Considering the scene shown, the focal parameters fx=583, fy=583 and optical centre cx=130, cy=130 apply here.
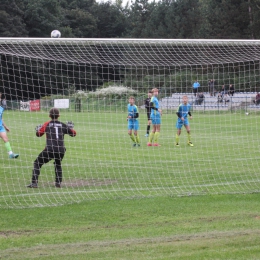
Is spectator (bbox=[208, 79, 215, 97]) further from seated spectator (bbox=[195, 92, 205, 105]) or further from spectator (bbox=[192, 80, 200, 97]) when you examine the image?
seated spectator (bbox=[195, 92, 205, 105])

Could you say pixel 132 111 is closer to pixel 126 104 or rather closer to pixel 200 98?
pixel 126 104

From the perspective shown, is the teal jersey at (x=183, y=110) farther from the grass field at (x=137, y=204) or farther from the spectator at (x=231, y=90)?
the spectator at (x=231, y=90)

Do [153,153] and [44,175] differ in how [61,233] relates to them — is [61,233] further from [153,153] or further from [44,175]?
[153,153]

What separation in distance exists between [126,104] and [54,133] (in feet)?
28.2

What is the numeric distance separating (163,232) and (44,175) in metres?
5.55

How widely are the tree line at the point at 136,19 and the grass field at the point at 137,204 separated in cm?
3773

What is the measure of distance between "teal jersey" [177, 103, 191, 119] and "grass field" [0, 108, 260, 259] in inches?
42.7

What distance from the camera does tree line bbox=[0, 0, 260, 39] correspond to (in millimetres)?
55500

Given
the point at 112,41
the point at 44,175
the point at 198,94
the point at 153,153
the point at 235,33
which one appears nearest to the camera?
the point at 112,41

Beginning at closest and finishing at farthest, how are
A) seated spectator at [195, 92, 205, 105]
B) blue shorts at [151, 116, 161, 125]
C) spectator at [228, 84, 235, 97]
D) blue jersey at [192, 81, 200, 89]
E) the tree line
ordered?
spectator at [228, 84, 235, 97], blue jersey at [192, 81, 200, 89], seated spectator at [195, 92, 205, 105], blue shorts at [151, 116, 161, 125], the tree line

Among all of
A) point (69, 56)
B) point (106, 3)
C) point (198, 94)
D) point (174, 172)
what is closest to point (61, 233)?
point (69, 56)

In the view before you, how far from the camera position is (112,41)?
10086mm

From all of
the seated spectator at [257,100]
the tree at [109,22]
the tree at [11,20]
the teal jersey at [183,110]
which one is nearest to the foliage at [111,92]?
the teal jersey at [183,110]

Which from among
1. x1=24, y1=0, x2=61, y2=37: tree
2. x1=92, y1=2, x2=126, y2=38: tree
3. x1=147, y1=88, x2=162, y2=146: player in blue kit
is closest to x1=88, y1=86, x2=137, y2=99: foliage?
x1=147, y1=88, x2=162, y2=146: player in blue kit
